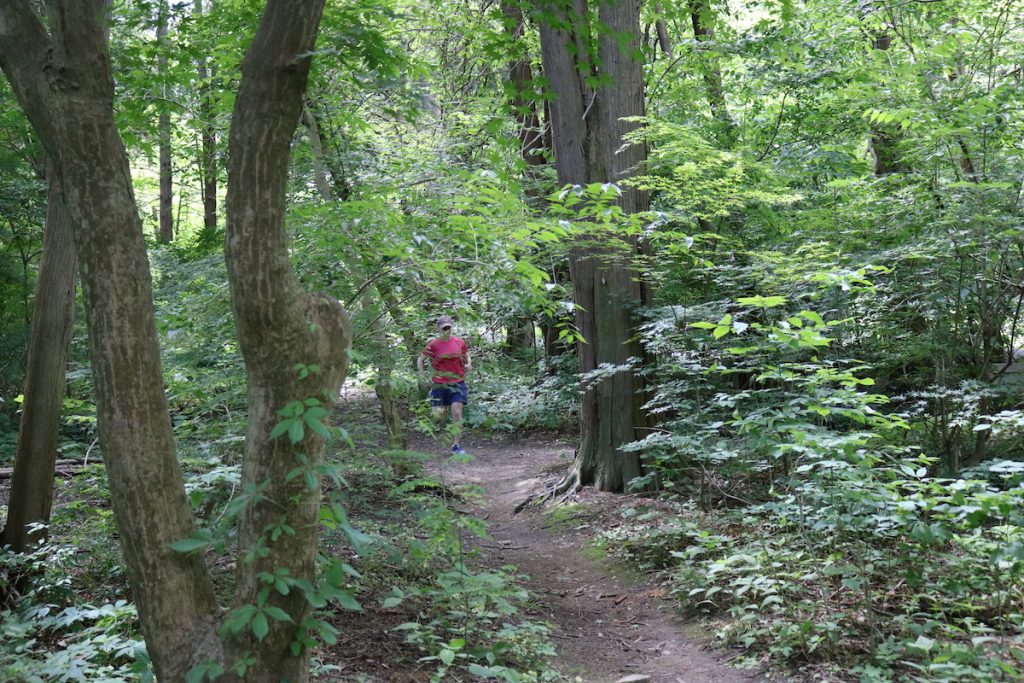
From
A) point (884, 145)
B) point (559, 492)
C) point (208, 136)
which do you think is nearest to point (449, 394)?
point (559, 492)

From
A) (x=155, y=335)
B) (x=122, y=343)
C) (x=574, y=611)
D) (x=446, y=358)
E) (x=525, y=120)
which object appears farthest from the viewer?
(x=525, y=120)

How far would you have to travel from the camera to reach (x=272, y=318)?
2.69m

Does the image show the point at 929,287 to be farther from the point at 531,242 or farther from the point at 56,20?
the point at 56,20

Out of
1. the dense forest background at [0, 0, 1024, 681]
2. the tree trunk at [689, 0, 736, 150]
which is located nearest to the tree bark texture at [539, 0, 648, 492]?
the dense forest background at [0, 0, 1024, 681]

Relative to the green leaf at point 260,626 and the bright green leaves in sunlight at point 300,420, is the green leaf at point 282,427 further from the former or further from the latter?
the green leaf at point 260,626

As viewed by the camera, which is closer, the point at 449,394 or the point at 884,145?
the point at 449,394

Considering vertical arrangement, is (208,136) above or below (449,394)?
above

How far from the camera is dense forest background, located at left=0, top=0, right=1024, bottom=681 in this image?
2758 mm

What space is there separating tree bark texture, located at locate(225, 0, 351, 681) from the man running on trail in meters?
1.53

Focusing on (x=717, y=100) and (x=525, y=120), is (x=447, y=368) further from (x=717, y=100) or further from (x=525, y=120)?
(x=525, y=120)

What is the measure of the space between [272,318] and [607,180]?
19.3 ft

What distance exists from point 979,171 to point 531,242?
5.27 meters

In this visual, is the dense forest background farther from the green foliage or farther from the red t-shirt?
the red t-shirt

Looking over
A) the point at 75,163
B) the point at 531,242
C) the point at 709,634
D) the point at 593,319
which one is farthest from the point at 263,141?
the point at 593,319
